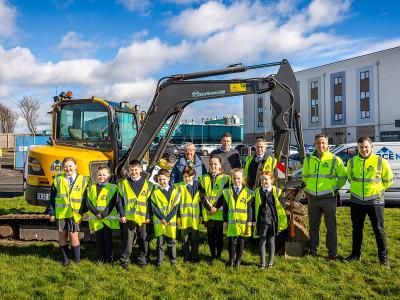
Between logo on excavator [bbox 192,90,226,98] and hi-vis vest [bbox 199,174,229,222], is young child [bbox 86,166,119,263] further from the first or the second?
logo on excavator [bbox 192,90,226,98]

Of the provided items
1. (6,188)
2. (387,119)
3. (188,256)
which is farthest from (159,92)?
(387,119)

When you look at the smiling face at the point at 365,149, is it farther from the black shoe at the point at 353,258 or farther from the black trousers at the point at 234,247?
the black trousers at the point at 234,247

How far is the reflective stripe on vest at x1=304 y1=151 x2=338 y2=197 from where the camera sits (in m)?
6.58

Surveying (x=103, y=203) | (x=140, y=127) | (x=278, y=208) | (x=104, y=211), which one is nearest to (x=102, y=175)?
(x=103, y=203)

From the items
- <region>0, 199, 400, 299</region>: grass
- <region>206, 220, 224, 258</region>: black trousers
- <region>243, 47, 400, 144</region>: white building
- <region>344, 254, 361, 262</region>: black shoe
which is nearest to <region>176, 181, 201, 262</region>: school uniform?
<region>206, 220, 224, 258</region>: black trousers

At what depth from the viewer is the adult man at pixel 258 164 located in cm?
698

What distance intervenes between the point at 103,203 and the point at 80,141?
184cm

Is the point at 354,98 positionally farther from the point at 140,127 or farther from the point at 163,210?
the point at 163,210

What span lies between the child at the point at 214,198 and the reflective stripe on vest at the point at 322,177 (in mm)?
1373

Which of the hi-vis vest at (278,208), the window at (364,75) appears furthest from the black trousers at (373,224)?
the window at (364,75)

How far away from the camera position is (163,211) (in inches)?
252

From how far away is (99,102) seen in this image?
302 inches

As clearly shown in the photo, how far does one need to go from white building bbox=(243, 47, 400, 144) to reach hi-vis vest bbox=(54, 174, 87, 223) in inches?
1298

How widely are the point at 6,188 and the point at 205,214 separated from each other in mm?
13111
